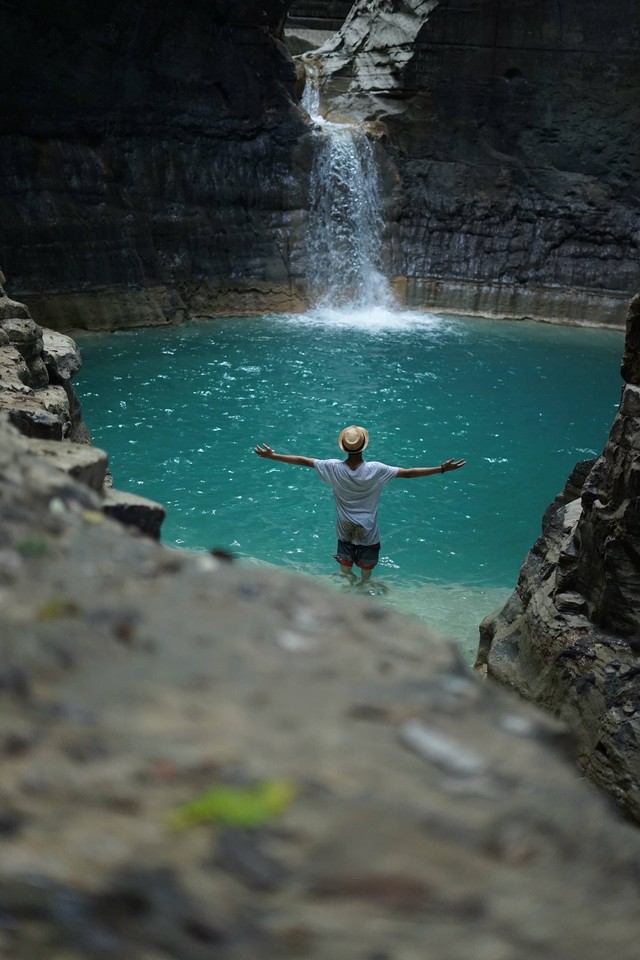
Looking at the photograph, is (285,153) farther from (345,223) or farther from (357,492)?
(357,492)

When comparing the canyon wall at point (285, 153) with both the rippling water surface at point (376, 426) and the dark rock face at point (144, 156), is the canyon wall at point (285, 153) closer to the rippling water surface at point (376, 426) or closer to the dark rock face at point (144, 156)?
the dark rock face at point (144, 156)

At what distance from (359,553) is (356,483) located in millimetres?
773

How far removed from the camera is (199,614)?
5.48ft

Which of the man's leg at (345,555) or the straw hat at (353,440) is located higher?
the straw hat at (353,440)

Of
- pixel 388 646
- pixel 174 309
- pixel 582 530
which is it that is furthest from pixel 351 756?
pixel 174 309

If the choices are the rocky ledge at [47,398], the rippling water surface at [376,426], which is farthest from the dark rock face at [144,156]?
the rocky ledge at [47,398]

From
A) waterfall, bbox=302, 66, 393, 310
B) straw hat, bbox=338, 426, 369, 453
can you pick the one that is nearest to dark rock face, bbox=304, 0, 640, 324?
waterfall, bbox=302, 66, 393, 310

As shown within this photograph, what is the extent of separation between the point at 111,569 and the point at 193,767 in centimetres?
55

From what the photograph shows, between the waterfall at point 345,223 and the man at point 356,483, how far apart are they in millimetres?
11911

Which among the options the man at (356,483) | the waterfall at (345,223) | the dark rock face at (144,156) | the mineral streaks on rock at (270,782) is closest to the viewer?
the mineral streaks on rock at (270,782)

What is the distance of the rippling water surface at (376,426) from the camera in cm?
894

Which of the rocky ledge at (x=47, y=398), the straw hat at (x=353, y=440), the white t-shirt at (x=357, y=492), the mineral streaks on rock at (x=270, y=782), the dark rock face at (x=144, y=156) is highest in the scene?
the dark rock face at (x=144, y=156)

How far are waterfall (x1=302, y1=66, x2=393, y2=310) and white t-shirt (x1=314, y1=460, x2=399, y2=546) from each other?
12006mm

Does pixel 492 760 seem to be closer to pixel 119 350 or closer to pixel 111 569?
pixel 111 569
